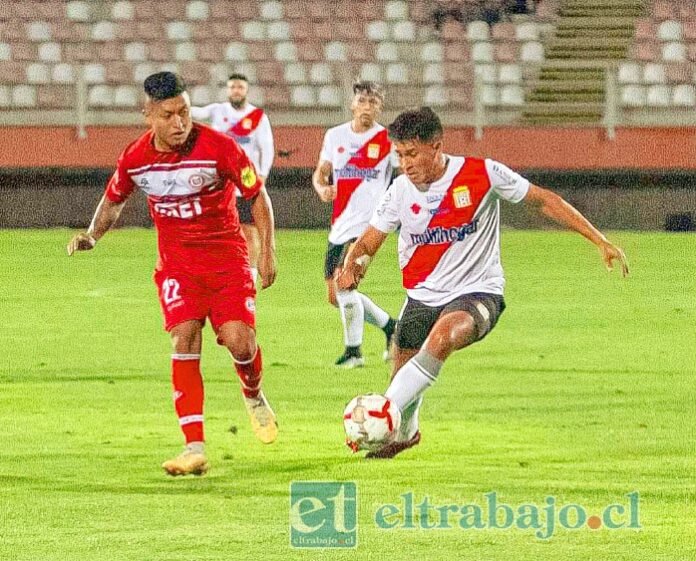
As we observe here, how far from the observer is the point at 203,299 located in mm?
7777

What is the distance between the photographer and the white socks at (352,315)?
11557 mm

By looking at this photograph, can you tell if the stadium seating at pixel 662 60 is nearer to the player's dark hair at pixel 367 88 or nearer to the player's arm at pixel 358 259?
the player's dark hair at pixel 367 88

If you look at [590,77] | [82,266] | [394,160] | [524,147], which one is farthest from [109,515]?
[590,77]

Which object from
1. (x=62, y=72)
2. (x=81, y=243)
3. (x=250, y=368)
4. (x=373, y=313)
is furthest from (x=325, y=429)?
(x=62, y=72)

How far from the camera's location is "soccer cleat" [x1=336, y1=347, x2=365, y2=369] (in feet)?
38.1

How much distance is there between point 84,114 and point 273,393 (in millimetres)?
14402

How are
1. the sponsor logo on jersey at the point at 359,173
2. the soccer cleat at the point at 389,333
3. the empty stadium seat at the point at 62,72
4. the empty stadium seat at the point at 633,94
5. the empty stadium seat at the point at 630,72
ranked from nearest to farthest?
1. the soccer cleat at the point at 389,333
2. the sponsor logo on jersey at the point at 359,173
3. the empty stadium seat at the point at 633,94
4. the empty stadium seat at the point at 630,72
5. the empty stadium seat at the point at 62,72

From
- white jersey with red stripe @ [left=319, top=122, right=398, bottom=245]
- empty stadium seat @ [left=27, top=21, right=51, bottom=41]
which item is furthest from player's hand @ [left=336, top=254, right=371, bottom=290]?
empty stadium seat @ [left=27, top=21, right=51, bottom=41]

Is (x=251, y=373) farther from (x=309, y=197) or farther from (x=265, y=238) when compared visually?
(x=309, y=197)

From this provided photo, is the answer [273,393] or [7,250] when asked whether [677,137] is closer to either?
[7,250]

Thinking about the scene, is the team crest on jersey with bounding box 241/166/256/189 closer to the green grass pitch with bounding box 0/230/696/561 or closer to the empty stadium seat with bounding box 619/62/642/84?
the green grass pitch with bounding box 0/230/696/561

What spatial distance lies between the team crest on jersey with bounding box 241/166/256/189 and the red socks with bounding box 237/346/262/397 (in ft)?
2.64

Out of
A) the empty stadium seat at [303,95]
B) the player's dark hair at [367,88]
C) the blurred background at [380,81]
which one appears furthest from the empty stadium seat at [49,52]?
the player's dark hair at [367,88]

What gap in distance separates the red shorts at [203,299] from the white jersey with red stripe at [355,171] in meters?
4.45
